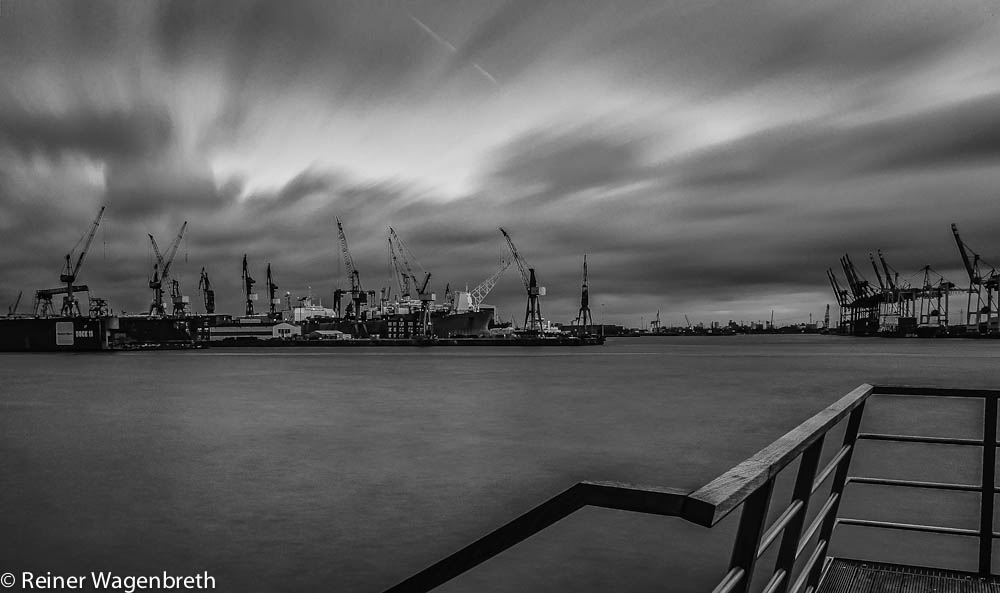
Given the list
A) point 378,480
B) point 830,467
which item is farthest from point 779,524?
point 378,480

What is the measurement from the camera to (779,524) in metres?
2.01

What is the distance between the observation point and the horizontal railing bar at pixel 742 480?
1294 millimetres

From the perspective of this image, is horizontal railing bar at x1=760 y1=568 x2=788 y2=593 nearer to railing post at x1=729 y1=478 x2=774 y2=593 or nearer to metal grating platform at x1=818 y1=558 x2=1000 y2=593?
railing post at x1=729 y1=478 x2=774 y2=593

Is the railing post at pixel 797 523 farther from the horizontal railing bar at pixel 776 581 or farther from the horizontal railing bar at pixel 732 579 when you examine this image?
the horizontal railing bar at pixel 732 579

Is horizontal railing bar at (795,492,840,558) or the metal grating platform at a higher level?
horizontal railing bar at (795,492,840,558)

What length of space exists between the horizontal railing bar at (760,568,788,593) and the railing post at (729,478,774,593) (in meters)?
0.73

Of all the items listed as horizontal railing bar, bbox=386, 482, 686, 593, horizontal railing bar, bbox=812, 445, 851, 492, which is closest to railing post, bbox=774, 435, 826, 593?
horizontal railing bar, bbox=812, 445, 851, 492

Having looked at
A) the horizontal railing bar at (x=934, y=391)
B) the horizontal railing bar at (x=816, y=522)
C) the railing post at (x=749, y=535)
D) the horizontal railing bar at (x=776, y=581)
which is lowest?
the horizontal railing bar at (x=816, y=522)

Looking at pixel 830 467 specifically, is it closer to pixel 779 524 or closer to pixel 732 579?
pixel 779 524

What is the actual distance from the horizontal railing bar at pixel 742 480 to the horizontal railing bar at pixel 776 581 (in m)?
0.50

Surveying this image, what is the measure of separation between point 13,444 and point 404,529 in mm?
15648

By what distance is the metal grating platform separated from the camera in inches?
146

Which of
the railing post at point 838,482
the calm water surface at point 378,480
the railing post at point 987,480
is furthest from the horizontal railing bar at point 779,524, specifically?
the calm water surface at point 378,480

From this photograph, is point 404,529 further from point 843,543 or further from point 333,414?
point 333,414
